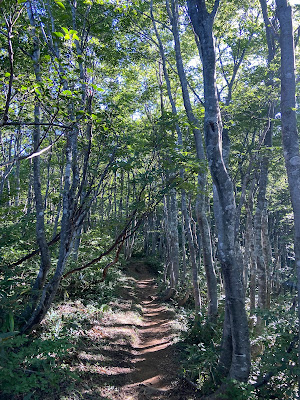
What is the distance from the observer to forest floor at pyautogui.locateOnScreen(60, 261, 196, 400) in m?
5.34

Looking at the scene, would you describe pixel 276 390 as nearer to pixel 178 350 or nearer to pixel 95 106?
pixel 178 350

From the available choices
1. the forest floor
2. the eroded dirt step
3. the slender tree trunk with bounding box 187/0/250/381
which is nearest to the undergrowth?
the forest floor

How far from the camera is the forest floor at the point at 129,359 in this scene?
5.34 metres

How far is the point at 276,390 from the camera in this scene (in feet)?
14.4

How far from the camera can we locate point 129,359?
6.87m

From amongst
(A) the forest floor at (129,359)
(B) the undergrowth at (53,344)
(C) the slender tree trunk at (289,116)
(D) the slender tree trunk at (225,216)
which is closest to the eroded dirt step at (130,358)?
(A) the forest floor at (129,359)

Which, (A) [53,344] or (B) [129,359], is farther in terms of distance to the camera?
(B) [129,359]

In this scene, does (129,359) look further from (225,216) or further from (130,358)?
(225,216)

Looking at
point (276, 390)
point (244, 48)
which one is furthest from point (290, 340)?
point (244, 48)

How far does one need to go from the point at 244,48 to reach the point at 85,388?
13275 millimetres

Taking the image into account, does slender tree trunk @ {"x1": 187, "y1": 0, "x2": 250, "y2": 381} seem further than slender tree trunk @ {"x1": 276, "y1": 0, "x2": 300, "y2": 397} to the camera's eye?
Yes

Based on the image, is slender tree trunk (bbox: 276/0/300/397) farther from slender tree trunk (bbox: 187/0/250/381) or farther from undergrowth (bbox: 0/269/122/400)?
undergrowth (bbox: 0/269/122/400)

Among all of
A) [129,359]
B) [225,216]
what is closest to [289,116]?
[225,216]

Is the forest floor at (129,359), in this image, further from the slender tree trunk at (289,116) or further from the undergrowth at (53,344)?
the slender tree trunk at (289,116)
